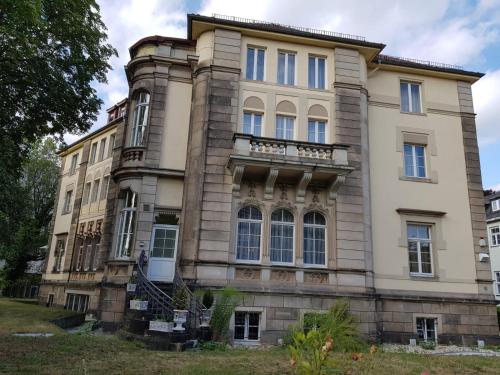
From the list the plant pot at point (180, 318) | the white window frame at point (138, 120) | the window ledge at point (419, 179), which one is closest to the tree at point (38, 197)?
the white window frame at point (138, 120)

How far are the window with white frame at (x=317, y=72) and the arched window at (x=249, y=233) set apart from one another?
19.0 feet

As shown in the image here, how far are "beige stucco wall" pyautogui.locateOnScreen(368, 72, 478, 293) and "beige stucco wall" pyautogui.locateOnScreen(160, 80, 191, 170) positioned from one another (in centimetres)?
764

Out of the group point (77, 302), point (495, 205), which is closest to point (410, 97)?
point (77, 302)

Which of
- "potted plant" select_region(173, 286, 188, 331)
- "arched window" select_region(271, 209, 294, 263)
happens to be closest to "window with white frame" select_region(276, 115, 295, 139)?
"arched window" select_region(271, 209, 294, 263)

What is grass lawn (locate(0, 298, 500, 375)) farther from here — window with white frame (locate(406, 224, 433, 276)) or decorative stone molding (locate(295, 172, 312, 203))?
decorative stone molding (locate(295, 172, 312, 203))

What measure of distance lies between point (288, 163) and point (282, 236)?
2.70 meters

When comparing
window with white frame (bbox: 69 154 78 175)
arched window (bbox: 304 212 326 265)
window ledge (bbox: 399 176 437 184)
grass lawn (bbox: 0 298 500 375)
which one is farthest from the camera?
window with white frame (bbox: 69 154 78 175)

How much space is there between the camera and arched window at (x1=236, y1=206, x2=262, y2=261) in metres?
14.7

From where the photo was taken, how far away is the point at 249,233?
1491 cm

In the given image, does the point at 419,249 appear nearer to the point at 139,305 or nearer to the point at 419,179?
the point at 419,179

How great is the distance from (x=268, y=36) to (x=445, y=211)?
399 inches

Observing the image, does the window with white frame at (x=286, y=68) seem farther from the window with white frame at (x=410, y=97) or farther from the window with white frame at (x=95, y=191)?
the window with white frame at (x=95, y=191)

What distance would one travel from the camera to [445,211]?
17109 mm

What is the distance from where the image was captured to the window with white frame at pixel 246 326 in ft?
45.3
